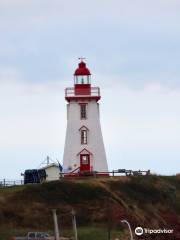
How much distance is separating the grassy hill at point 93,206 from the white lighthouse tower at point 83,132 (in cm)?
304

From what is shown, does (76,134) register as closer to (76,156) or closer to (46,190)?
(76,156)

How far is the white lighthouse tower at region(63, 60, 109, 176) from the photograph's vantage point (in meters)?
110

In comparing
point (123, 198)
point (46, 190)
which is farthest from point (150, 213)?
point (46, 190)

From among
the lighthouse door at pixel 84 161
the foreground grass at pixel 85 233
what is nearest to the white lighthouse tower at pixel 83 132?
the lighthouse door at pixel 84 161

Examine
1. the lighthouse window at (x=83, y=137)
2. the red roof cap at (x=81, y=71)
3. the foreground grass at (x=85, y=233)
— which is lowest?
the foreground grass at (x=85, y=233)

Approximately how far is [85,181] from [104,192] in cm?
247

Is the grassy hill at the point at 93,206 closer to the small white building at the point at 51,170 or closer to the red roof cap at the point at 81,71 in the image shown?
the small white building at the point at 51,170

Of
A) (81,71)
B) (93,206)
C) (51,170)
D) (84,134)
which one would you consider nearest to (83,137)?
(84,134)

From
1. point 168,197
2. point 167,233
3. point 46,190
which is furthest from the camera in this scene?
point 168,197

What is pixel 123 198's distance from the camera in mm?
104875

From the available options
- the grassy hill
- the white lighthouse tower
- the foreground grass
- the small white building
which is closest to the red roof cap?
the white lighthouse tower

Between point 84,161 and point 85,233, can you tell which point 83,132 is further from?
point 85,233

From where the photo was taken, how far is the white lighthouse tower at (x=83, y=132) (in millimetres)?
110188

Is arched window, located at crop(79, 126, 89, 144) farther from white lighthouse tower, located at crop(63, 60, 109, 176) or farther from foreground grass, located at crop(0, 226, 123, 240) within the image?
foreground grass, located at crop(0, 226, 123, 240)
